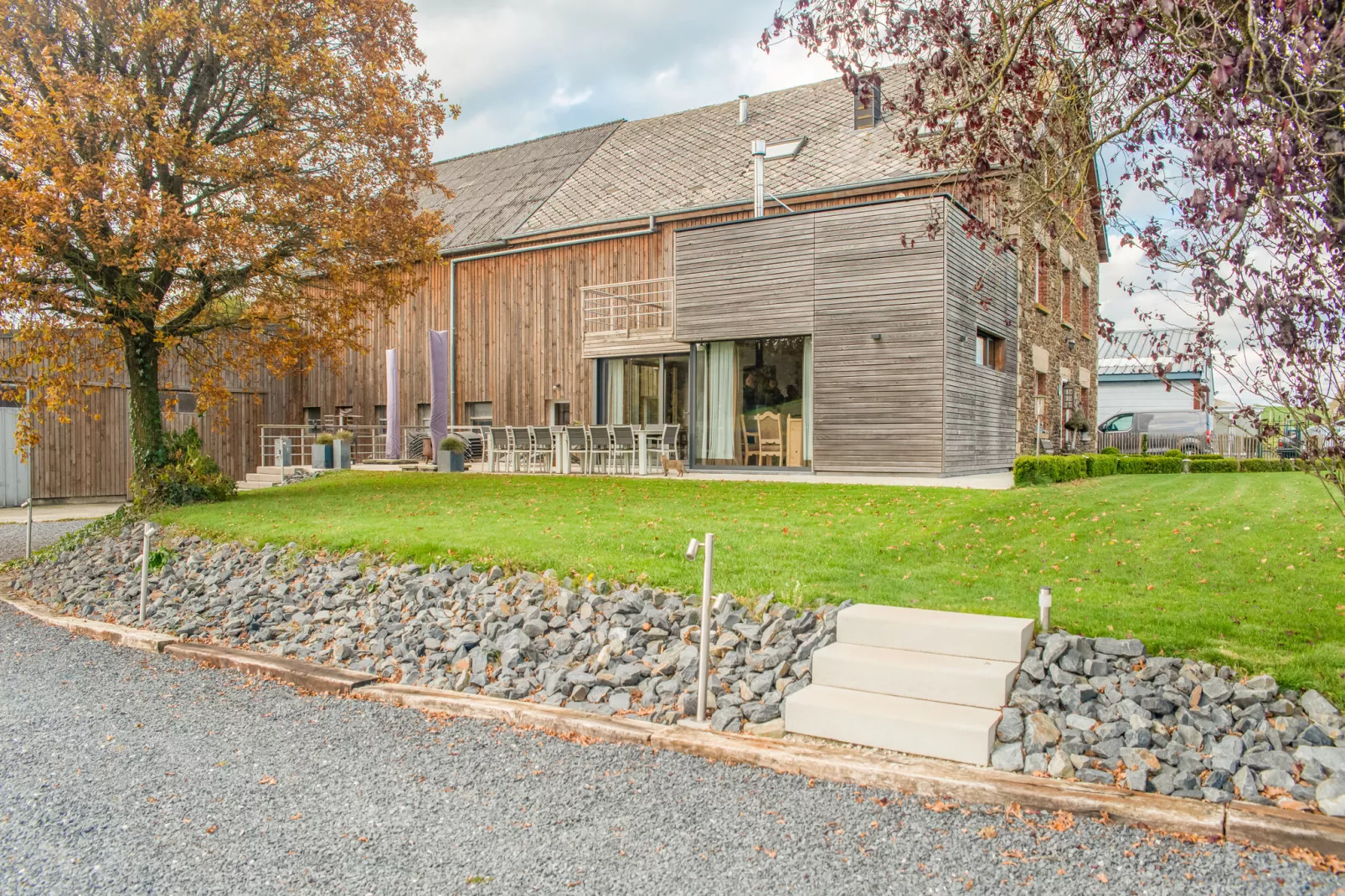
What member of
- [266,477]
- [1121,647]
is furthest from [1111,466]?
[266,477]

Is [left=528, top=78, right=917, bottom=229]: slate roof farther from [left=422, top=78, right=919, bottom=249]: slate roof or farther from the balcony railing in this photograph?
the balcony railing

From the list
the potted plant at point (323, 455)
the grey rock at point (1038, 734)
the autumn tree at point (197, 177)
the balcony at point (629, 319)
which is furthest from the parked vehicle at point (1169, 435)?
the grey rock at point (1038, 734)

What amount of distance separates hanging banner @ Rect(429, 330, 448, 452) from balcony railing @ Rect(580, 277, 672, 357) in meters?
3.27

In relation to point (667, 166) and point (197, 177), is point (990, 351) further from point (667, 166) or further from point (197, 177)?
point (197, 177)

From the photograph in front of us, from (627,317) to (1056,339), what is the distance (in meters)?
9.40

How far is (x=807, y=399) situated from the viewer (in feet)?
45.3

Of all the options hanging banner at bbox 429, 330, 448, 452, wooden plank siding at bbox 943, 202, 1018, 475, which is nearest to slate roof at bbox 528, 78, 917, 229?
wooden plank siding at bbox 943, 202, 1018, 475

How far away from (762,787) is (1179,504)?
7.92m

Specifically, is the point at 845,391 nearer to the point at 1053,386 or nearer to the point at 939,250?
the point at 939,250

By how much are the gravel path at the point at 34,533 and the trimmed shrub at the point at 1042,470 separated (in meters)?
13.2

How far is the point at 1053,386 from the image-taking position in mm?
18750

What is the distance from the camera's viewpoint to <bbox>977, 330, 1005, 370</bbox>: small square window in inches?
567

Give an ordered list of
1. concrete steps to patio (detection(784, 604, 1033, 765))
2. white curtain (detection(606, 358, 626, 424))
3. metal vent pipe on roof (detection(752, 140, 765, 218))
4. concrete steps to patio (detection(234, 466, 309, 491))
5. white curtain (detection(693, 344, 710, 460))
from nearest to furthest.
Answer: concrete steps to patio (detection(784, 604, 1033, 765))
white curtain (detection(693, 344, 710, 460))
metal vent pipe on roof (detection(752, 140, 765, 218))
white curtain (detection(606, 358, 626, 424))
concrete steps to patio (detection(234, 466, 309, 491))

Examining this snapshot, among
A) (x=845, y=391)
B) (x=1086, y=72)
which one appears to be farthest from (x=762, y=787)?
(x=845, y=391)
